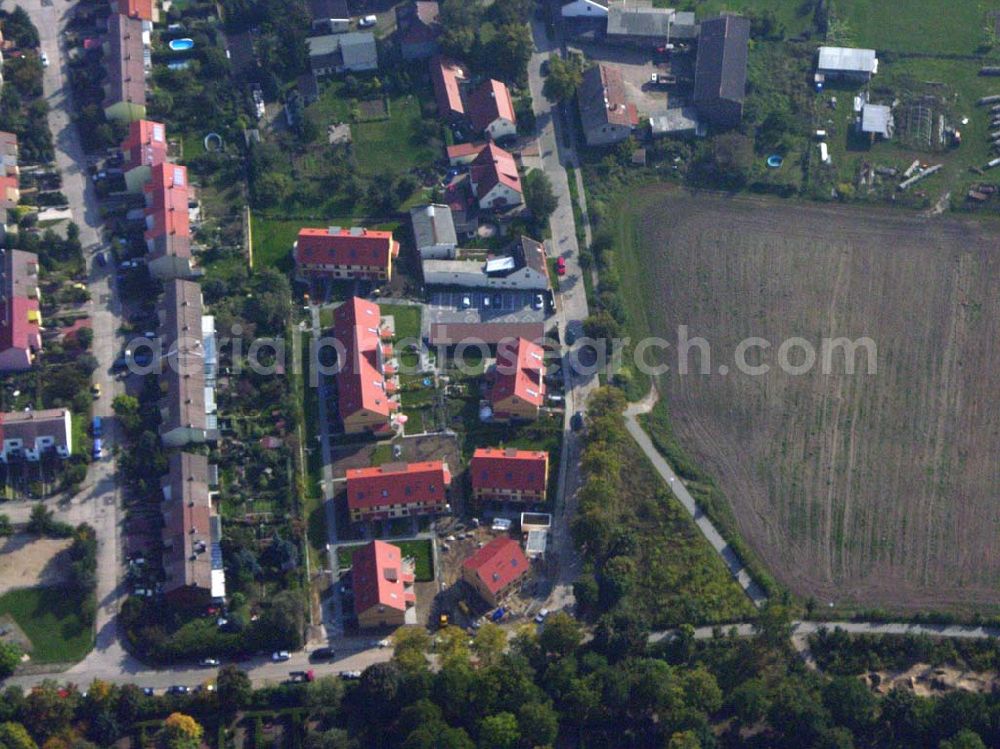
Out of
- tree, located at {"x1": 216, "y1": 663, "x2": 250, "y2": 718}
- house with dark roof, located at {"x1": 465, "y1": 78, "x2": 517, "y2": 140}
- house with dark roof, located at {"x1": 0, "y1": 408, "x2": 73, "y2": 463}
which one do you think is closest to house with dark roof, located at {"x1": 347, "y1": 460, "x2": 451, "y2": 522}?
tree, located at {"x1": 216, "y1": 663, "x2": 250, "y2": 718}

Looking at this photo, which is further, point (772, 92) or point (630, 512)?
point (772, 92)

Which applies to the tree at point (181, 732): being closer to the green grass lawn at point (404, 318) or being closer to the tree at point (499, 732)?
the tree at point (499, 732)

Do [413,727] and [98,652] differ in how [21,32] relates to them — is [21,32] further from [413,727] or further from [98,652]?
[413,727]

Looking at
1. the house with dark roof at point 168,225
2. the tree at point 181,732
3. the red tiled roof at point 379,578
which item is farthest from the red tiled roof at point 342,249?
the tree at point 181,732

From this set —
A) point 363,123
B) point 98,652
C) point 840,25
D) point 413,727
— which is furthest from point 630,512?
point 840,25

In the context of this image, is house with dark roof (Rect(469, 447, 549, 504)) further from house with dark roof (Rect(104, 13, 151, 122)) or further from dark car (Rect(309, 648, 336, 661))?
house with dark roof (Rect(104, 13, 151, 122))

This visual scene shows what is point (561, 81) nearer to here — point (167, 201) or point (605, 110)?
point (605, 110)
